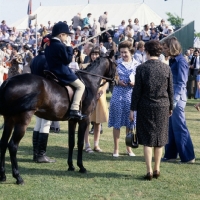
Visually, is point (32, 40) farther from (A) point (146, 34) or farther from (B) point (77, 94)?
(B) point (77, 94)

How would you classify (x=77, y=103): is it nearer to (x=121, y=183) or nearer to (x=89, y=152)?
(x=121, y=183)

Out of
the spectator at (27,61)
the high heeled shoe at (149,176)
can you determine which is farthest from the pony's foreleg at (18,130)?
the spectator at (27,61)

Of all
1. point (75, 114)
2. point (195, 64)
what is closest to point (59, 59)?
point (75, 114)

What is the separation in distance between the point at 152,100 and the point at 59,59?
1.59 meters

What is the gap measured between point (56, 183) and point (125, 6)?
3740 centimetres

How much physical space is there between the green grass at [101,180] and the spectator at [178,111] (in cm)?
31

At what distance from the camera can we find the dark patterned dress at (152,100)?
297 inches

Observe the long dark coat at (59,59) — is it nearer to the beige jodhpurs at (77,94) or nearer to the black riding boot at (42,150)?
the beige jodhpurs at (77,94)

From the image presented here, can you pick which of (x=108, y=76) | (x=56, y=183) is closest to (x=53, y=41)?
(x=108, y=76)

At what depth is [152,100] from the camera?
7586 millimetres

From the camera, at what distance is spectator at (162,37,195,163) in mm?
8703

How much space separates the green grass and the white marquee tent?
32292 mm

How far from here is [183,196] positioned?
22.4 feet

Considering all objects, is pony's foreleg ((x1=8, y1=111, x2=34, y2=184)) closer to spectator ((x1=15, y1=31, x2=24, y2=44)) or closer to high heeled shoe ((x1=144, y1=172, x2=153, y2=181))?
high heeled shoe ((x1=144, y1=172, x2=153, y2=181))
